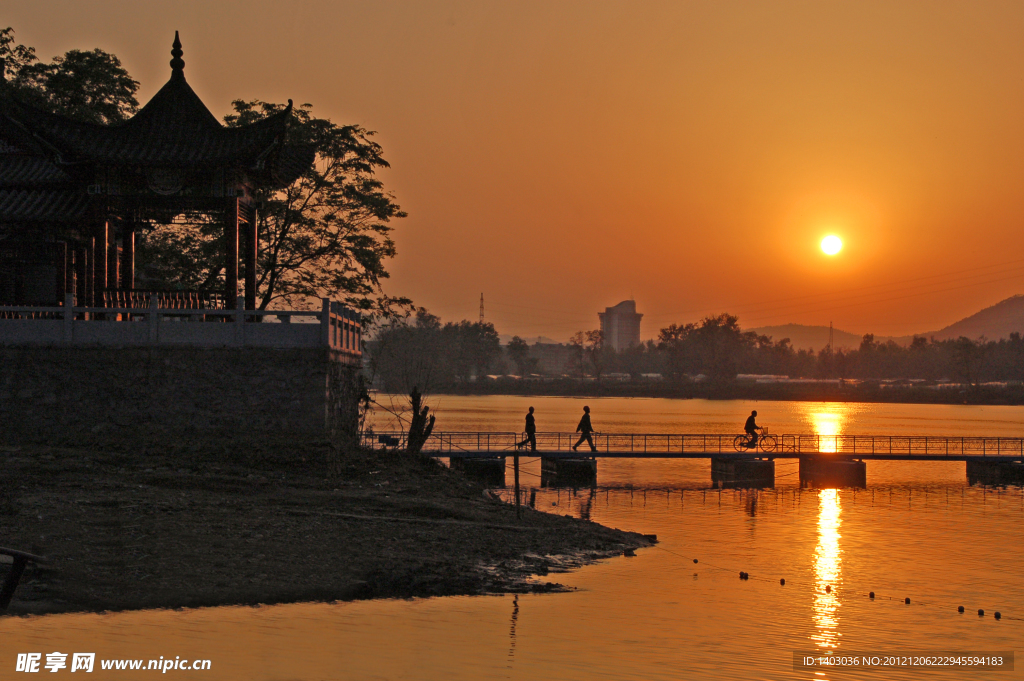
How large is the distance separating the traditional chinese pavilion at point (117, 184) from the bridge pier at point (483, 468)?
44.3 ft

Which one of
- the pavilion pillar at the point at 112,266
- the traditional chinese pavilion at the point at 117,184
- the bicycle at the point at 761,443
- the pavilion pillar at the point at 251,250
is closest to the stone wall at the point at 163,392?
the traditional chinese pavilion at the point at 117,184

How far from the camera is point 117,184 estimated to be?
30.2 metres

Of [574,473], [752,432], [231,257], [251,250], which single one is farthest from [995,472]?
[231,257]

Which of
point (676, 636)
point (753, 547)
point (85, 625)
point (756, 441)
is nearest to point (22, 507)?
point (85, 625)

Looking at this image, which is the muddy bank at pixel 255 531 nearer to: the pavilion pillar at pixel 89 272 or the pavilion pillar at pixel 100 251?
the pavilion pillar at pixel 100 251

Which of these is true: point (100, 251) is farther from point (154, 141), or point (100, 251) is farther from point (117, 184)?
point (154, 141)

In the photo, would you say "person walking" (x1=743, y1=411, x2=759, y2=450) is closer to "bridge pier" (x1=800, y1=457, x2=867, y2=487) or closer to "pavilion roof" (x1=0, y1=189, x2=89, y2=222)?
"bridge pier" (x1=800, y1=457, x2=867, y2=487)

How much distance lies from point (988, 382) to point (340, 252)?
184 metres

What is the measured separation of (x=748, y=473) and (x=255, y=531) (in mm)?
29544

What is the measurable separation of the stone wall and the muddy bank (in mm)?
862

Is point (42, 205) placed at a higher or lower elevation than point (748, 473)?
higher

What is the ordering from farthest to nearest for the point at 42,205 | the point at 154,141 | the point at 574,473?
the point at 574,473 < the point at 42,205 < the point at 154,141

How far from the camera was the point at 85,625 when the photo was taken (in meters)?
14.9

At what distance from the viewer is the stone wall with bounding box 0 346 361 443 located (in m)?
27.5
